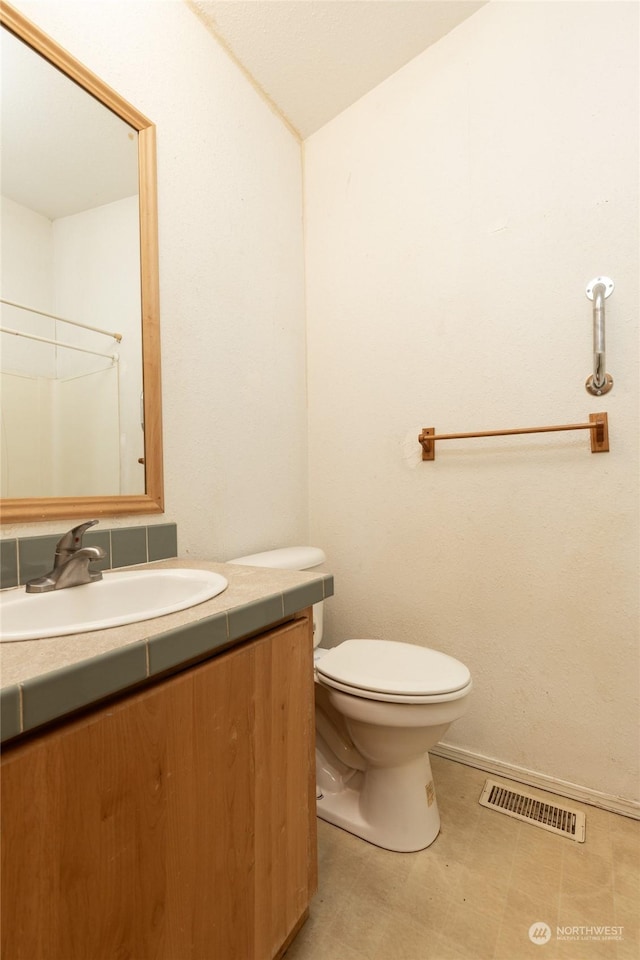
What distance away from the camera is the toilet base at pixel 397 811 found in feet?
3.80

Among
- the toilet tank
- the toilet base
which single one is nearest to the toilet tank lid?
the toilet tank

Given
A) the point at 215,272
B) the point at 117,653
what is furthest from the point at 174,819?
the point at 215,272

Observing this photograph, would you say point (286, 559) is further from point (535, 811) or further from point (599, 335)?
point (599, 335)

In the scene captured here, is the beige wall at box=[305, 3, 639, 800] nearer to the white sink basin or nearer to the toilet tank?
the toilet tank

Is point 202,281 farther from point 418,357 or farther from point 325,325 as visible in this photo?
point 418,357

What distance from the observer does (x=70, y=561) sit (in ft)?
2.82

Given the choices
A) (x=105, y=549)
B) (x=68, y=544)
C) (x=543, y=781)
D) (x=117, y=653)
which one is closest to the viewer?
(x=117, y=653)

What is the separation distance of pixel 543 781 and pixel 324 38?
98.5 inches

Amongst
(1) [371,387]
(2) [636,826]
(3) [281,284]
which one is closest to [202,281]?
(3) [281,284]

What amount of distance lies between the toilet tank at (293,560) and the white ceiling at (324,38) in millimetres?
1675

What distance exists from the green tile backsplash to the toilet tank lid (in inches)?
9.7

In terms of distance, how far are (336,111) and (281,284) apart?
29.2 inches

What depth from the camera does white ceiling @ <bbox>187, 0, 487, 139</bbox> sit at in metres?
1.38

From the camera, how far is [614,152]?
1.25 meters
